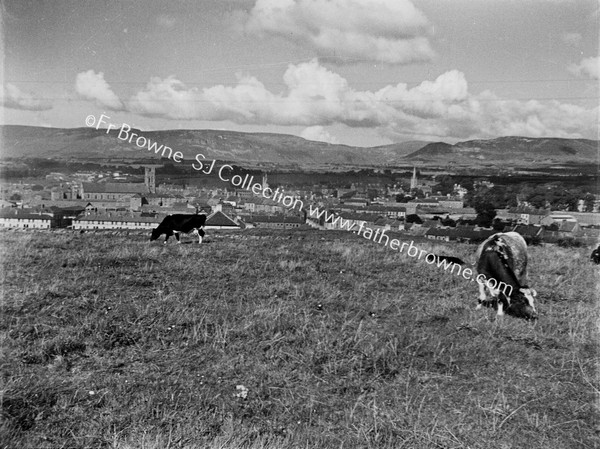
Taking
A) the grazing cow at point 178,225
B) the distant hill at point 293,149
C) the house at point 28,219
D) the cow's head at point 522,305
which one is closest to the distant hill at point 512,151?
the distant hill at point 293,149

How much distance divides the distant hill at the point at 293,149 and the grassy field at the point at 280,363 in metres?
11.1

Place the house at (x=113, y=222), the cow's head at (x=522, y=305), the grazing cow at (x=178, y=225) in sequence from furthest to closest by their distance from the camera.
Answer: the house at (x=113, y=222)
the grazing cow at (x=178, y=225)
the cow's head at (x=522, y=305)

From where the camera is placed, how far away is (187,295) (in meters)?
7.57

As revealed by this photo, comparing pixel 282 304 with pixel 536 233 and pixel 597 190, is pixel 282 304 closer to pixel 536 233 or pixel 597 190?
pixel 536 233

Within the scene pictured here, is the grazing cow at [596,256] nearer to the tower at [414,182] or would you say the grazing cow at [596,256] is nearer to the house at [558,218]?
the house at [558,218]

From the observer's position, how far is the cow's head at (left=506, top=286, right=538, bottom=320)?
7.16m

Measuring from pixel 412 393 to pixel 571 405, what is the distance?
1727mm

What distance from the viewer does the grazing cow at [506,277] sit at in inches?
286

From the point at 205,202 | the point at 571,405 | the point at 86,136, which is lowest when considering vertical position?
the point at 571,405

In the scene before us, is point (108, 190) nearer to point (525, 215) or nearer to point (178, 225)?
point (178, 225)

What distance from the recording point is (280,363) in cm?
534

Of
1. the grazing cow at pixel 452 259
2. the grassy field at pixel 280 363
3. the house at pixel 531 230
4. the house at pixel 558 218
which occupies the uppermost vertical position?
the house at pixel 558 218

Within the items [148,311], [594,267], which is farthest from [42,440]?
[594,267]

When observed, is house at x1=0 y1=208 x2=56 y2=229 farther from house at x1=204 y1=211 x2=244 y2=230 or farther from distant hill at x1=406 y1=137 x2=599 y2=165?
distant hill at x1=406 y1=137 x2=599 y2=165
